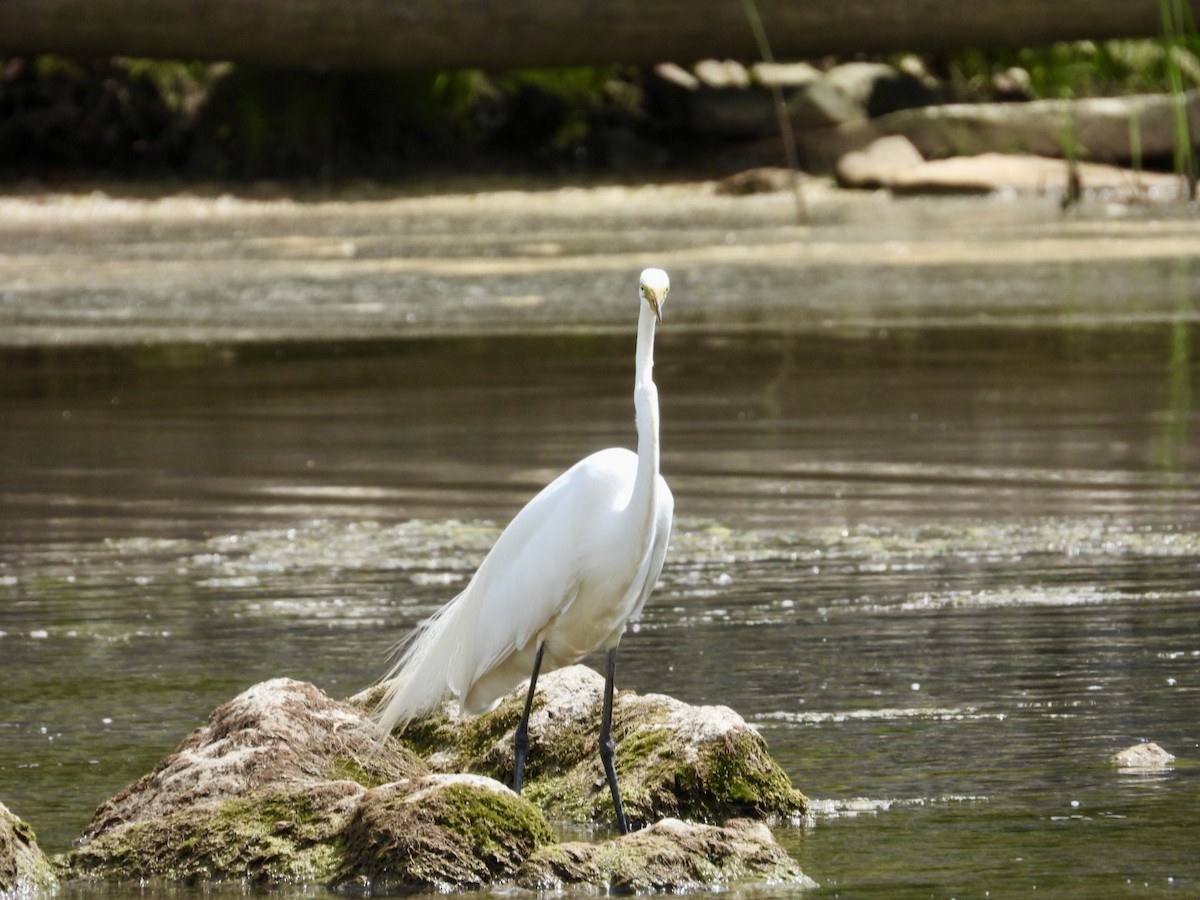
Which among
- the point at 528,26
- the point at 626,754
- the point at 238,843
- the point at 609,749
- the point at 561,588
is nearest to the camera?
the point at 238,843

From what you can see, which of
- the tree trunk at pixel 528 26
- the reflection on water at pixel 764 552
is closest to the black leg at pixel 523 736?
the reflection on water at pixel 764 552

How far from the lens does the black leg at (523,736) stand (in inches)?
224

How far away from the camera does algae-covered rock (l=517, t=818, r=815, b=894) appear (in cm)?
477

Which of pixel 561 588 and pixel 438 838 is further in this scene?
pixel 561 588

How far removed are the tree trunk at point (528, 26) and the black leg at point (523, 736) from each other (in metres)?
16.6

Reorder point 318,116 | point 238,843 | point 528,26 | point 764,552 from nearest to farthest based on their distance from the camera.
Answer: point 238,843 → point 764,552 → point 528,26 → point 318,116

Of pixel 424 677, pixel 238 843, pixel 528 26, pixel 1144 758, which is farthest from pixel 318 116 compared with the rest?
pixel 238 843

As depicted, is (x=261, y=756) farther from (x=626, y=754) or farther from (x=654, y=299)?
(x=654, y=299)

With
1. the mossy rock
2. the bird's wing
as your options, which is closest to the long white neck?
the bird's wing

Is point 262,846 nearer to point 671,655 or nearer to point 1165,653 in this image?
point 671,655

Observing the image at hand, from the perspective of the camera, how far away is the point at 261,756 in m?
5.36

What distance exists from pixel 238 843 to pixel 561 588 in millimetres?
1171

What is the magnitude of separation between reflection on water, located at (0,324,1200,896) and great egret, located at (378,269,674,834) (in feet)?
2.17

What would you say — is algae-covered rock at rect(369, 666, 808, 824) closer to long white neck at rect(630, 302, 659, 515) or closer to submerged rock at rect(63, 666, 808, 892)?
submerged rock at rect(63, 666, 808, 892)
